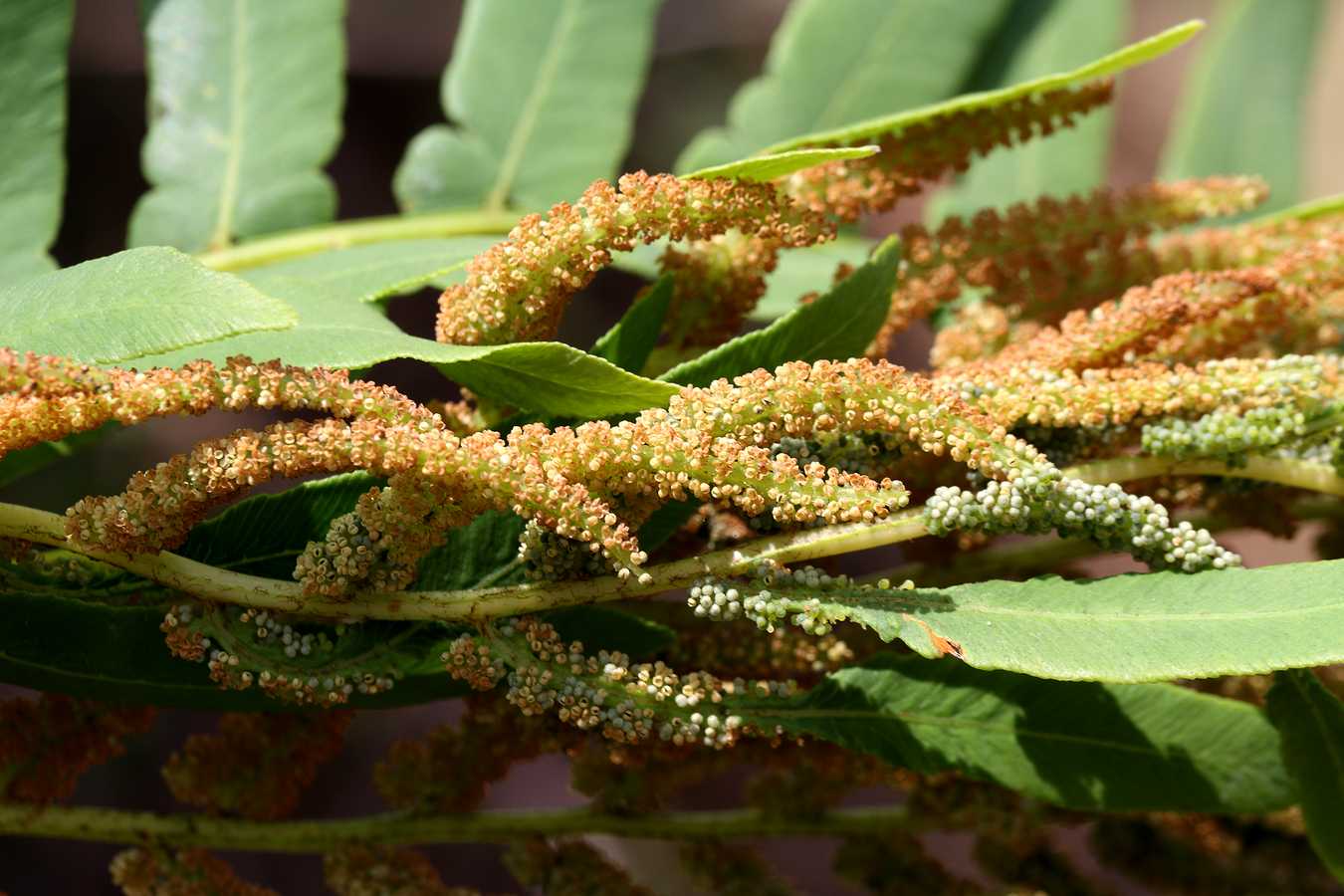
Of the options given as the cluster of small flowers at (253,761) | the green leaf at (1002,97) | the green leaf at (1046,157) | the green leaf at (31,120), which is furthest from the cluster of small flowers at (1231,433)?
the green leaf at (31,120)

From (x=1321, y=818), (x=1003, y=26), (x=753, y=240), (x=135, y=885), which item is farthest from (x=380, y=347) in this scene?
(x=1003, y=26)

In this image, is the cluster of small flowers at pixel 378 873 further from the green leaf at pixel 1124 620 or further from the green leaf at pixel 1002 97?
the green leaf at pixel 1002 97

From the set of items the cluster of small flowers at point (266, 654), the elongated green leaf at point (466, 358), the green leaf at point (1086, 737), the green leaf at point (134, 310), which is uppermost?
the green leaf at point (134, 310)

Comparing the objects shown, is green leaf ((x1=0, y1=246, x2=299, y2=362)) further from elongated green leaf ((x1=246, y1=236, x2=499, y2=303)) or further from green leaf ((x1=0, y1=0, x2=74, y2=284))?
green leaf ((x1=0, y1=0, x2=74, y2=284))

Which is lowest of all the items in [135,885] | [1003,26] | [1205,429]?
[135,885]

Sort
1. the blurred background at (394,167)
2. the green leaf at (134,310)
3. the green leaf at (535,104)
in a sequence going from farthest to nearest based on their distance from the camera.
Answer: the blurred background at (394,167)
the green leaf at (535,104)
the green leaf at (134,310)

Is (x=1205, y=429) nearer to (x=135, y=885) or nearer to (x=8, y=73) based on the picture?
(x=135, y=885)

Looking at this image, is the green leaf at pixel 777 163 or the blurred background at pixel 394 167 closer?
the green leaf at pixel 777 163

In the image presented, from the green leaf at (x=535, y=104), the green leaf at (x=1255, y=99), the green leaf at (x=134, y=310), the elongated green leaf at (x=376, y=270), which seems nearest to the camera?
the green leaf at (x=134, y=310)
